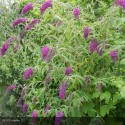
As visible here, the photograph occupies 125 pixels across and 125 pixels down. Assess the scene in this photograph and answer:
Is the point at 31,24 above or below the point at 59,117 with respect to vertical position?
above

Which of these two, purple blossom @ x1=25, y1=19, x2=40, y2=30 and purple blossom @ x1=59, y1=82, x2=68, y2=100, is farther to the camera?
purple blossom @ x1=25, y1=19, x2=40, y2=30

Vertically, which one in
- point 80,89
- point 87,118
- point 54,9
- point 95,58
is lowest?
point 87,118

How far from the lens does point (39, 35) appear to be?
3.73 metres

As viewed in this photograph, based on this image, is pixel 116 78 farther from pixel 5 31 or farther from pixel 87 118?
pixel 5 31

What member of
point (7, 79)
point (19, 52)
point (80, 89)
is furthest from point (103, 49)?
point (7, 79)

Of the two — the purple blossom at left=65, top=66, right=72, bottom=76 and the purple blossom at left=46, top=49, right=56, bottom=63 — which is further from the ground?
the purple blossom at left=46, top=49, right=56, bottom=63

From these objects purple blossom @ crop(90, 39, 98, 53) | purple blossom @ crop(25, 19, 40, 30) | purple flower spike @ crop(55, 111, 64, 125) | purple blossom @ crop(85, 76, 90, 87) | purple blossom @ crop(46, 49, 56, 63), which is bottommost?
purple flower spike @ crop(55, 111, 64, 125)

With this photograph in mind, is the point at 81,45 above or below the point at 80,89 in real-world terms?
above

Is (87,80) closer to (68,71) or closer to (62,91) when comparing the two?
(68,71)

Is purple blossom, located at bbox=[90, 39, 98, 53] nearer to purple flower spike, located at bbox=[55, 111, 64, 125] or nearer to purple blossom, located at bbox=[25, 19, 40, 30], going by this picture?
purple flower spike, located at bbox=[55, 111, 64, 125]

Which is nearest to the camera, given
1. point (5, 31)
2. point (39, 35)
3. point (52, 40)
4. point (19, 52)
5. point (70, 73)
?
point (70, 73)

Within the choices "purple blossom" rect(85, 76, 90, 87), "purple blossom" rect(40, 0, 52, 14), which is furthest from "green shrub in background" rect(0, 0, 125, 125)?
"purple blossom" rect(40, 0, 52, 14)


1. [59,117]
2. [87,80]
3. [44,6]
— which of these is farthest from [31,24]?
[59,117]

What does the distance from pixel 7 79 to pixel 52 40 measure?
139 centimetres
